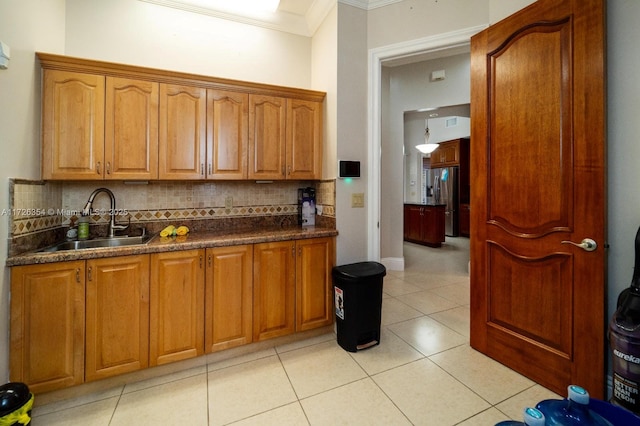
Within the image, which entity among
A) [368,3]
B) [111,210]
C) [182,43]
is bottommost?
[111,210]

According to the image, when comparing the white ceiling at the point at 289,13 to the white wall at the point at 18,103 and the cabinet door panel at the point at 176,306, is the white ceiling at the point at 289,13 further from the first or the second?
the cabinet door panel at the point at 176,306

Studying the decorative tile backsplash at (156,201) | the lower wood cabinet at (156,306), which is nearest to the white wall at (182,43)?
the decorative tile backsplash at (156,201)

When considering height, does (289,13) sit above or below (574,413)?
above

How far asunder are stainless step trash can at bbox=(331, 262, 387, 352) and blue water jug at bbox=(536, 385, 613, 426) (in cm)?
128

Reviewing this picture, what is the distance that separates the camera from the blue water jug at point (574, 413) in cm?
84

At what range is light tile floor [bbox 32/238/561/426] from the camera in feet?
5.04

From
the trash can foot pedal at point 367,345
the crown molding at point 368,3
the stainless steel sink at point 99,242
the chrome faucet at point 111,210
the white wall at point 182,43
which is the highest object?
the crown molding at point 368,3

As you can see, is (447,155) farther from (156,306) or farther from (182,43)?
(156,306)

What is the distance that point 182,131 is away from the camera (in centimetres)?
217

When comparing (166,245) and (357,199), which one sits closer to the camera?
(166,245)

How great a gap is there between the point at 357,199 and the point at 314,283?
87 cm

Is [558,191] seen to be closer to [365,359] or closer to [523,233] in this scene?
[523,233]

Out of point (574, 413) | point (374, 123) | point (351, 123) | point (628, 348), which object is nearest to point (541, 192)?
point (628, 348)

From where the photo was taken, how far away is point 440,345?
7.43ft
